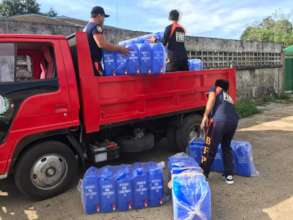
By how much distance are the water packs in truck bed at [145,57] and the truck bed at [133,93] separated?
0.47 ft

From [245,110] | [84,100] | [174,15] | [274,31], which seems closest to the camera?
[84,100]

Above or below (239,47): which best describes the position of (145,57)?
below

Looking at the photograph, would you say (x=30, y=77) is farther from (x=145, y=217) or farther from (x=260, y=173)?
(x=260, y=173)

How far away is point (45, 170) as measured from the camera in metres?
4.03

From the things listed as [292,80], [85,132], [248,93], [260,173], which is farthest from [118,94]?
[292,80]

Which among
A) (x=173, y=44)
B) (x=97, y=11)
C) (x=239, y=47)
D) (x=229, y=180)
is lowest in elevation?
(x=229, y=180)

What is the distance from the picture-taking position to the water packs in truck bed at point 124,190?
12.2 ft

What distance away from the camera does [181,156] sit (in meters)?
4.26

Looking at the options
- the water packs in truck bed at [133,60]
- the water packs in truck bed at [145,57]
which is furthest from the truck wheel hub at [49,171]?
the water packs in truck bed at [145,57]

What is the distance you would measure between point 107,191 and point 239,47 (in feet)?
34.2

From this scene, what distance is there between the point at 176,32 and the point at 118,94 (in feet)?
6.59

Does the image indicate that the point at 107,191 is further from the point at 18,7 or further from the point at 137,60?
the point at 18,7

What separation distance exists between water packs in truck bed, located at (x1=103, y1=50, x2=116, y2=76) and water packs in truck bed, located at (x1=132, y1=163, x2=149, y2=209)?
1.45 metres

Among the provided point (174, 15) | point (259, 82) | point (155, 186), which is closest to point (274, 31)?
point (259, 82)
